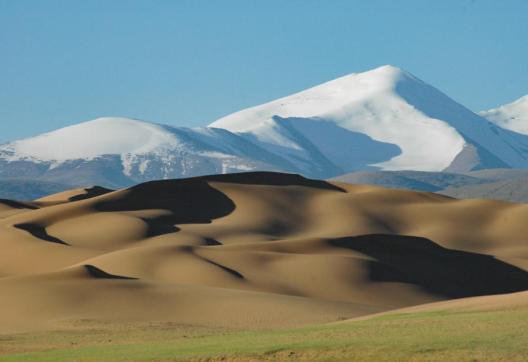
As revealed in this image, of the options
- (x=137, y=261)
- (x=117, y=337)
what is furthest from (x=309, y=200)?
(x=117, y=337)

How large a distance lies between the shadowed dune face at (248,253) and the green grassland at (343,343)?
31.7 ft

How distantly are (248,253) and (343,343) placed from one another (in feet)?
138

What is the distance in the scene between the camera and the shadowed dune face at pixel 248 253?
5256 cm

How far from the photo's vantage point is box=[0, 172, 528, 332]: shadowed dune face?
2069 inches

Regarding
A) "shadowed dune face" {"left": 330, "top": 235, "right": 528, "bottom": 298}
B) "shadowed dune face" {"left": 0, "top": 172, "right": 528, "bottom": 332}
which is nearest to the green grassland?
"shadowed dune face" {"left": 0, "top": 172, "right": 528, "bottom": 332}

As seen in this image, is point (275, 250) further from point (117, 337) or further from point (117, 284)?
point (117, 337)

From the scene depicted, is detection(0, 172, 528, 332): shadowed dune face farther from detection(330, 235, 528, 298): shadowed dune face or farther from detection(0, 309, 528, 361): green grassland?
detection(0, 309, 528, 361): green grassland

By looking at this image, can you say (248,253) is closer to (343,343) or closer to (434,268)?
(434,268)

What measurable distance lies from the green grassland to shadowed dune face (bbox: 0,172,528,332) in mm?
9650

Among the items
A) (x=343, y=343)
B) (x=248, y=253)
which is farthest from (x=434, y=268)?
(x=343, y=343)

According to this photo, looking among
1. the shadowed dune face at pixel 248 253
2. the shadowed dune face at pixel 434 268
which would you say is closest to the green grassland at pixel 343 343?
the shadowed dune face at pixel 248 253

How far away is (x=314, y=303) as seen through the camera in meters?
53.8

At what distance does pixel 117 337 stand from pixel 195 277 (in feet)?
86.2

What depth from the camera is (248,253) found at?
235 feet
